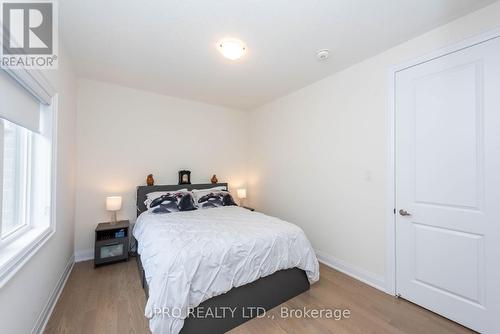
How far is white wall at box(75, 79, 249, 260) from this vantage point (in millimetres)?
3037

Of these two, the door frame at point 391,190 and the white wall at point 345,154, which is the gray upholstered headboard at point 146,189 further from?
the door frame at point 391,190

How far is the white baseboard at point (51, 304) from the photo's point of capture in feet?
5.33

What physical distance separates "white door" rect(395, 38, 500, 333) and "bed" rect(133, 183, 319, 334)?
1060mm

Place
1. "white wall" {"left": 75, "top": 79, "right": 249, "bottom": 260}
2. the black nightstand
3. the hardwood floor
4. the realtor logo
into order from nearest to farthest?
the realtor logo, the hardwood floor, the black nightstand, "white wall" {"left": 75, "top": 79, "right": 249, "bottom": 260}

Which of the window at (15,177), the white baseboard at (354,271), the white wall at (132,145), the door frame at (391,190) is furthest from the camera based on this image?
the white wall at (132,145)

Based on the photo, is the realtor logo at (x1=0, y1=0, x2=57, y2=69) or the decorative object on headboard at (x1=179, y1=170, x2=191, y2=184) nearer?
the realtor logo at (x1=0, y1=0, x2=57, y2=69)

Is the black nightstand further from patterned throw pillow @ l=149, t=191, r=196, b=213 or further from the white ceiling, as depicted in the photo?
the white ceiling

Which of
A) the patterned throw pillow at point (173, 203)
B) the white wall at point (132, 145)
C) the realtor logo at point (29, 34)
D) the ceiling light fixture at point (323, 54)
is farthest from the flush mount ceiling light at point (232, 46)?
the patterned throw pillow at point (173, 203)

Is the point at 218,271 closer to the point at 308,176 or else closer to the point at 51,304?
the point at 51,304

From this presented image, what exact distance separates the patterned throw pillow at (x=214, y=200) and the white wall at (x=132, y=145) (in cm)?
61

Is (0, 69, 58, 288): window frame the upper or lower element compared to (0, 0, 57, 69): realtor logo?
lower

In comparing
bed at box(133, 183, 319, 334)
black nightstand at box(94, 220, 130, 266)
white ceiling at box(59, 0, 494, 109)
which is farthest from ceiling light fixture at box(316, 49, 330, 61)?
black nightstand at box(94, 220, 130, 266)

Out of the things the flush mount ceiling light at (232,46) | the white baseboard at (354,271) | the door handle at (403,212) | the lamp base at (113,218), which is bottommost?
the white baseboard at (354,271)

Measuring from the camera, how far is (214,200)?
3.47 meters
